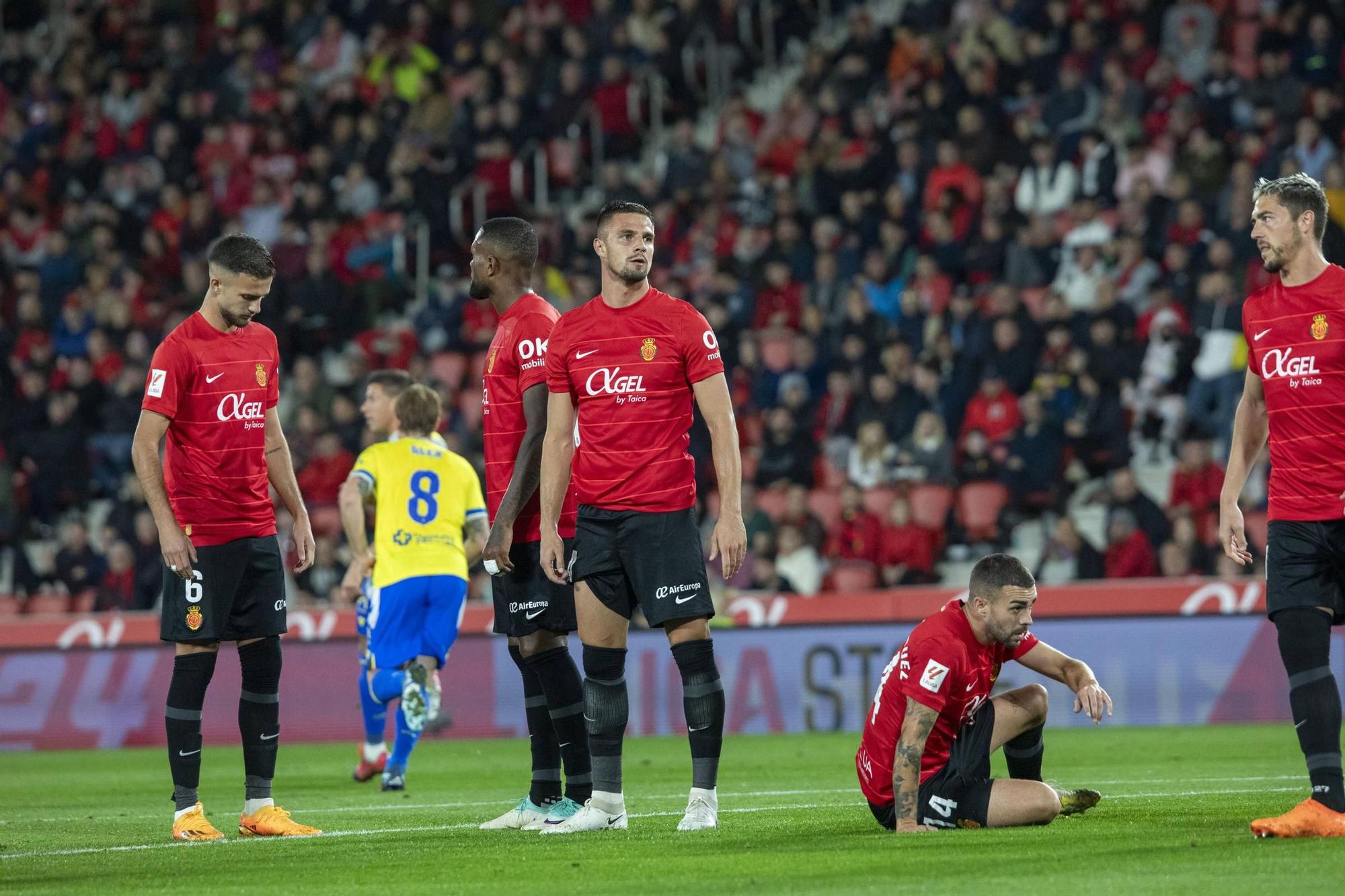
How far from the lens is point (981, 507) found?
1712cm

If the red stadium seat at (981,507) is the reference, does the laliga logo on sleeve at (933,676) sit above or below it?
below

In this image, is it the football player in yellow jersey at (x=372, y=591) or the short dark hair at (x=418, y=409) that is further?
the football player in yellow jersey at (x=372, y=591)

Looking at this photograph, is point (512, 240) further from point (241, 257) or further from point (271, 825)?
point (271, 825)

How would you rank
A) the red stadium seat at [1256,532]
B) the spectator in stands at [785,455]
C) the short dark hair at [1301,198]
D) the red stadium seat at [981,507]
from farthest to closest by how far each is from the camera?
the spectator in stands at [785,455] < the red stadium seat at [981,507] < the red stadium seat at [1256,532] < the short dark hair at [1301,198]

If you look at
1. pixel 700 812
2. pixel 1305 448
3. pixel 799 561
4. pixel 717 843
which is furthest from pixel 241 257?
pixel 799 561

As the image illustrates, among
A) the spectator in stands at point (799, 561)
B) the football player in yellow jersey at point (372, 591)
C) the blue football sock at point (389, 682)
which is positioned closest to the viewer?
the blue football sock at point (389, 682)

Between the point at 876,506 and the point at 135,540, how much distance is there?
26.2 ft

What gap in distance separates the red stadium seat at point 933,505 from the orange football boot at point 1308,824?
10381 millimetres

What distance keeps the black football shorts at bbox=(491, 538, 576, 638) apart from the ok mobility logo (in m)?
3.37

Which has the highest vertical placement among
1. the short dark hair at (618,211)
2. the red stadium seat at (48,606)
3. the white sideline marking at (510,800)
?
the short dark hair at (618,211)

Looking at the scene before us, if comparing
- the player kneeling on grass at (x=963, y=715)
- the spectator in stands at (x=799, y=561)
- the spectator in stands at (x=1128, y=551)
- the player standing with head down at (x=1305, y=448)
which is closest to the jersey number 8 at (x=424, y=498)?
the player kneeling on grass at (x=963, y=715)

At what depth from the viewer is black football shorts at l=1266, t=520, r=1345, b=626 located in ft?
22.7

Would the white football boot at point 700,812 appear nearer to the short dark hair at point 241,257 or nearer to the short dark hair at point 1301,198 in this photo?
the short dark hair at point 241,257

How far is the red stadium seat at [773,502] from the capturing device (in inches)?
706
